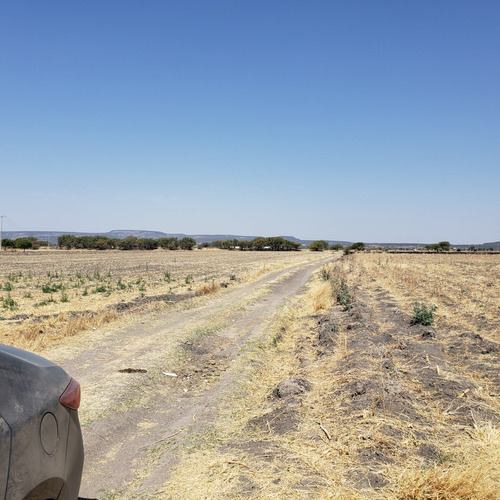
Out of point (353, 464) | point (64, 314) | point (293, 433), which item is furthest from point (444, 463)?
point (64, 314)

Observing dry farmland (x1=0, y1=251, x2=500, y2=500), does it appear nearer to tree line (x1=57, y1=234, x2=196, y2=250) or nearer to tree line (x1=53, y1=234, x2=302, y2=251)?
tree line (x1=57, y1=234, x2=196, y2=250)

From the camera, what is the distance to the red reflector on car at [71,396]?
296cm

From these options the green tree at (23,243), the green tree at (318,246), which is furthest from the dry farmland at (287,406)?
the green tree at (318,246)

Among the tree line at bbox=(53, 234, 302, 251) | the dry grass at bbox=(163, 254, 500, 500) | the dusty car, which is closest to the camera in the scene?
the dusty car

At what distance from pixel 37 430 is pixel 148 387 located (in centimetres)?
520

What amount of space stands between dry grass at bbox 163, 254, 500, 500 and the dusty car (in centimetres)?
172

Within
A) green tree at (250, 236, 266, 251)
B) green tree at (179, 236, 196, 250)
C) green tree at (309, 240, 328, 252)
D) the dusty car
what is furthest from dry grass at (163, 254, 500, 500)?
green tree at (309, 240, 328, 252)

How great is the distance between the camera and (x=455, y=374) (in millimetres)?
7117

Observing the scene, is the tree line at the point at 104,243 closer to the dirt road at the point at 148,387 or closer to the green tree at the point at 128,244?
the green tree at the point at 128,244

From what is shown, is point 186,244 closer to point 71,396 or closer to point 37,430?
point 71,396

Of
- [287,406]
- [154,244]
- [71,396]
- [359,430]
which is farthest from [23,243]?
[71,396]

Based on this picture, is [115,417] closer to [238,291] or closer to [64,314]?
[64,314]

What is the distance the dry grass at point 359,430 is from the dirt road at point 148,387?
1.31 ft

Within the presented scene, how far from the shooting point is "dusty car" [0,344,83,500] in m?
2.31
